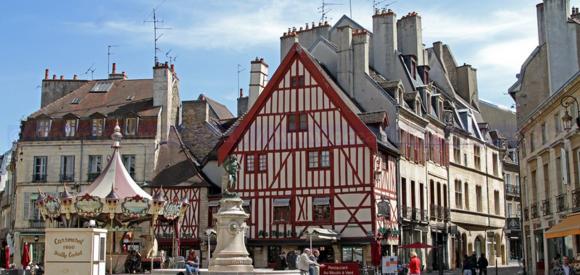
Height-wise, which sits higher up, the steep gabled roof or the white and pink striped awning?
the steep gabled roof

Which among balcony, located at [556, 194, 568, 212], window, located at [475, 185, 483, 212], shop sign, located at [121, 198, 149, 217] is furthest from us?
window, located at [475, 185, 483, 212]

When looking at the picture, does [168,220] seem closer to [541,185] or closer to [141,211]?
[141,211]

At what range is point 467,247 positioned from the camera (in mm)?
41500

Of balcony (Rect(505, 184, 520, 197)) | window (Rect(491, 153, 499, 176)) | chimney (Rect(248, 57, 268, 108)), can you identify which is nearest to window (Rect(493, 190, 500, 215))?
window (Rect(491, 153, 499, 176))

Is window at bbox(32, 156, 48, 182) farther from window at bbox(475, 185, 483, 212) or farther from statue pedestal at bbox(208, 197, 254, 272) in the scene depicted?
window at bbox(475, 185, 483, 212)

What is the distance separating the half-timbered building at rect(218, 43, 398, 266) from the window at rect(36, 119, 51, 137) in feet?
31.8

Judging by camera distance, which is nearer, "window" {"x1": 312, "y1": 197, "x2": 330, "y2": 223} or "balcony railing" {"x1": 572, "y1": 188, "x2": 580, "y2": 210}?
"balcony railing" {"x1": 572, "y1": 188, "x2": 580, "y2": 210}

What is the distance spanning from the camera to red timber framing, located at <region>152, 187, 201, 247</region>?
36094 millimetres

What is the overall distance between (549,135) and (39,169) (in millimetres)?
24741

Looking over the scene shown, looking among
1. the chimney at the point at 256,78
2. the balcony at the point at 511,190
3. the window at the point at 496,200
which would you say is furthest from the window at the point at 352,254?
the balcony at the point at 511,190

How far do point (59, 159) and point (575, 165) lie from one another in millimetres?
25156

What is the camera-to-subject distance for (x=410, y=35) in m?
41.5

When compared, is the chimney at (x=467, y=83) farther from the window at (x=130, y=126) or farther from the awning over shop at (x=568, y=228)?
the awning over shop at (x=568, y=228)

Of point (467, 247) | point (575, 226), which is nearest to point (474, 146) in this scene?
point (467, 247)
